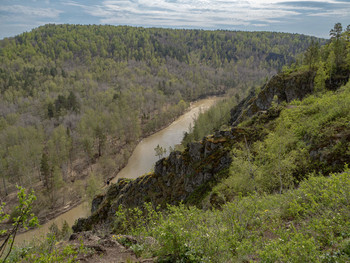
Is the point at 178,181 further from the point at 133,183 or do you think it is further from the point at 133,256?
the point at 133,256

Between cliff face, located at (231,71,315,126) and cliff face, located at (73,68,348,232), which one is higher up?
cliff face, located at (231,71,315,126)

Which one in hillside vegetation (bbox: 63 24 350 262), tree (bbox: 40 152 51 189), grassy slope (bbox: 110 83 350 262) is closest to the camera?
grassy slope (bbox: 110 83 350 262)

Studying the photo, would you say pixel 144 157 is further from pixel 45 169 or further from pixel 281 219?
pixel 281 219

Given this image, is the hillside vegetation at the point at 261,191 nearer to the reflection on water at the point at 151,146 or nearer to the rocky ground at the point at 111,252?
the rocky ground at the point at 111,252

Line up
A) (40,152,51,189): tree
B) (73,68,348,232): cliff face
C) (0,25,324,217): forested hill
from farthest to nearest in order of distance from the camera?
(0,25,324,217): forested hill, (40,152,51,189): tree, (73,68,348,232): cliff face

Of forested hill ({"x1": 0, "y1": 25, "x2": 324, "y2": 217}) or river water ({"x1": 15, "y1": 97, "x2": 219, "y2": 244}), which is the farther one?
forested hill ({"x1": 0, "y1": 25, "x2": 324, "y2": 217})

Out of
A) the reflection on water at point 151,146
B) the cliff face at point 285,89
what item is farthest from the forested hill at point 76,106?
the cliff face at point 285,89

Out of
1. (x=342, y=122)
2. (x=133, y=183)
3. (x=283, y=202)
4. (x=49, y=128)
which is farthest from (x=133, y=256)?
(x=49, y=128)

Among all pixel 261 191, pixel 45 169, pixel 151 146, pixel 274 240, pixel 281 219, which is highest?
pixel 274 240

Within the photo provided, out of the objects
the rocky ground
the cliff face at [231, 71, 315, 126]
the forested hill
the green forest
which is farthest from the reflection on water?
the rocky ground

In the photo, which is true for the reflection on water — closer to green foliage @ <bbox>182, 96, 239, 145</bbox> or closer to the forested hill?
the forested hill

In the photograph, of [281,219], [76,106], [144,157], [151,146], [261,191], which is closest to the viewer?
[281,219]

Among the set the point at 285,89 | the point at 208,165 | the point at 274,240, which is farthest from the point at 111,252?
the point at 285,89

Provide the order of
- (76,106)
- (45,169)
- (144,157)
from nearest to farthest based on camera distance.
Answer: (45,169) < (144,157) < (76,106)
